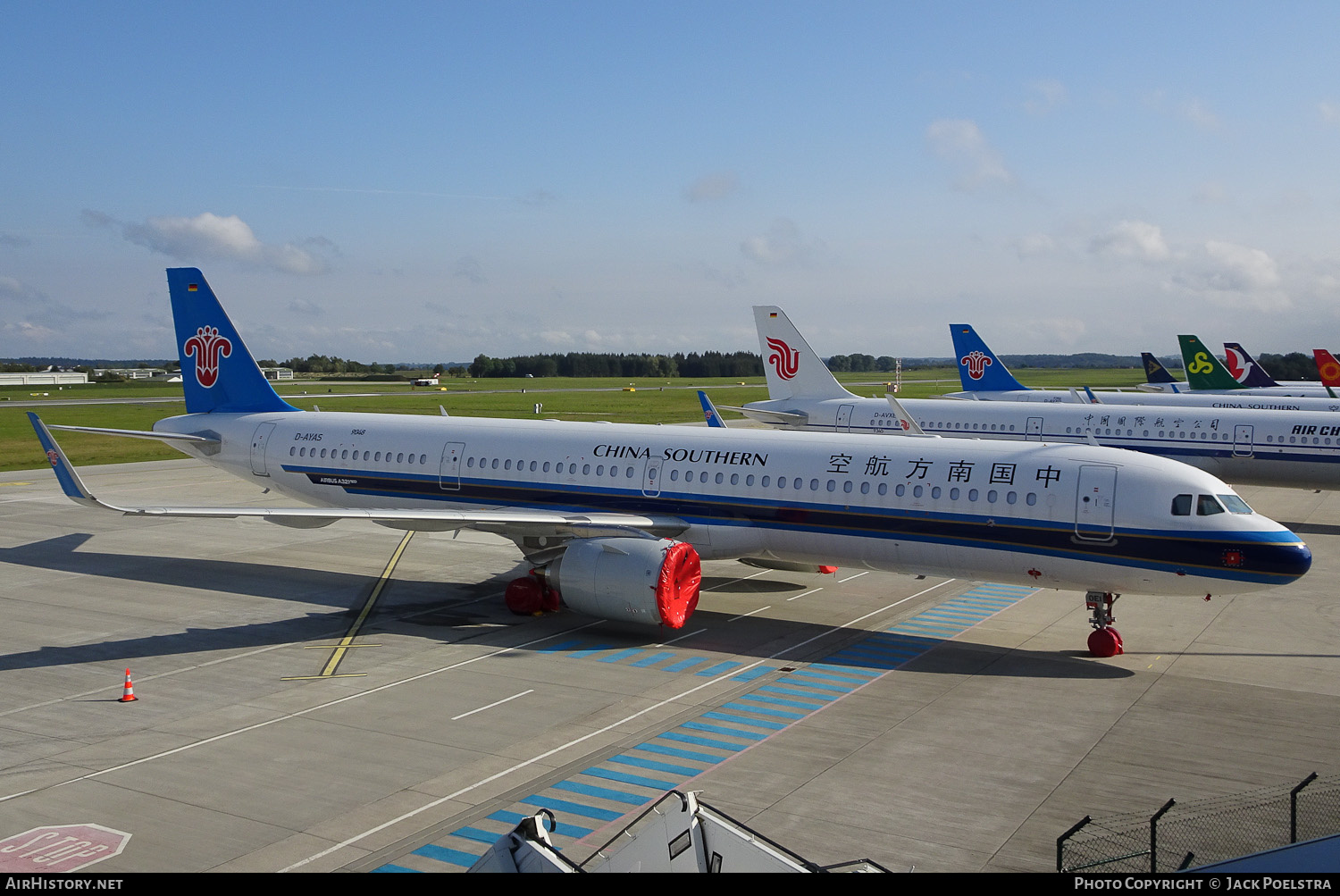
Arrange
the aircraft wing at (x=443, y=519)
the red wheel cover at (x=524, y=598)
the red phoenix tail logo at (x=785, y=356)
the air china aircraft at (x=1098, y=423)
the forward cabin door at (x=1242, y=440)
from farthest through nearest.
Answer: the red phoenix tail logo at (x=785, y=356) → the forward cabin door at (x=1242, y=440) → the air china aircraft at (x=1098, y=423) → the red wheel cover at (x=524, y=598) → the aircraft wing at (x=443, y=519)

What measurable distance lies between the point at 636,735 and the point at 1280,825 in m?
9.44

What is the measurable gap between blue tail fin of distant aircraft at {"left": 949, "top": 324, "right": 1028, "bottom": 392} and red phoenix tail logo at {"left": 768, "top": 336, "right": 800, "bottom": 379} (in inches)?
807

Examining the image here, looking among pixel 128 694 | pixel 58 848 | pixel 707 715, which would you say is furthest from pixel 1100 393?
pixel 58 848

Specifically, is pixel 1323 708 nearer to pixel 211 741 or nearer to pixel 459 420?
pixel 211 741

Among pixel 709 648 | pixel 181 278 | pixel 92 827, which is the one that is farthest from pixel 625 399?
pixel 92 827

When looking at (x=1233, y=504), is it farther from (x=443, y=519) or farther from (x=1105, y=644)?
(x=443, y=519)

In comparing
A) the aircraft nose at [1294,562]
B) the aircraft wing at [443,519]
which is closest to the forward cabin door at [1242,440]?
the aircraft nose at [1294,562]

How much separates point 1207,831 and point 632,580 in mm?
12364

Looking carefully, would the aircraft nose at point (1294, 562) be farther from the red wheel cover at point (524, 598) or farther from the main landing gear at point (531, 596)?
the red wheel cover at point (524, 598)

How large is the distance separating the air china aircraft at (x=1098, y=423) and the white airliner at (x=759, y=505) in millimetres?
11940

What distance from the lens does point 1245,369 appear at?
8275 cm

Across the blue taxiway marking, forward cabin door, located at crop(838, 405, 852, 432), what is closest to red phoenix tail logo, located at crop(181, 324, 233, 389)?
the blue taxiway marking

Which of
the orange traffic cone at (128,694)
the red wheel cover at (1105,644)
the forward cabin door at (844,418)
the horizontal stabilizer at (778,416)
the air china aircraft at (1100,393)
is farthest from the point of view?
the air china aircraft at (1100,393)

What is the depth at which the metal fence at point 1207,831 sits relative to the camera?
1252cm
